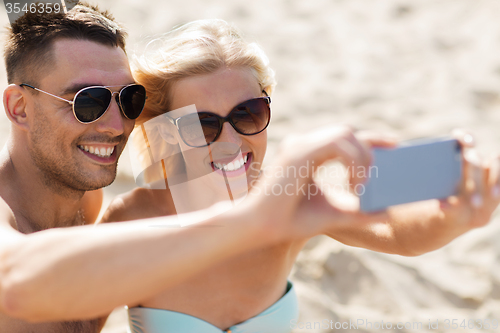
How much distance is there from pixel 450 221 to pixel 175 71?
50.7 inches

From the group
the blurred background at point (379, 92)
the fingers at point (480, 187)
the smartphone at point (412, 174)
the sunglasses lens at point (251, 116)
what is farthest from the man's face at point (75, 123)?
the fingers at point (480, 187)

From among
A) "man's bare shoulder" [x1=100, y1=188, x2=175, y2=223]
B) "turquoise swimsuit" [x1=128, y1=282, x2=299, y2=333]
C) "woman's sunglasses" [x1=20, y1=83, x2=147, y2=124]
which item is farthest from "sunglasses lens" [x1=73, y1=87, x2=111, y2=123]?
"turquoise swimsuit" [x1=128, y1=282, x2=299, y2=333]

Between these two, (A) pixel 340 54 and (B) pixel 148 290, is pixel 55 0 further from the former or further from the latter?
(A) pixel 340 54

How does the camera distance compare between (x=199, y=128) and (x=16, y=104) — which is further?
(x=16, y=104)

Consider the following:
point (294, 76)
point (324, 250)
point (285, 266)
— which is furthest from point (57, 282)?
point (294, 76)

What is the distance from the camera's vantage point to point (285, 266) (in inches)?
77.5

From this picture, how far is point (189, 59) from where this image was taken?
1782mm

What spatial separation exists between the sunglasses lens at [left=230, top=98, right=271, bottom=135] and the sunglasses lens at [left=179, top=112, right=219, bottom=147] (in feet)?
0.30

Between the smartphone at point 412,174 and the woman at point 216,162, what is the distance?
570mm

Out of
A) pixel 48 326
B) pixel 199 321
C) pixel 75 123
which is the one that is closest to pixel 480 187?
pixel 199 321

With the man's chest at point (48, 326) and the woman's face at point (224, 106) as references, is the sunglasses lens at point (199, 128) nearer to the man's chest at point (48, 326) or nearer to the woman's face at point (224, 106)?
the woman's face at point (224, 106)

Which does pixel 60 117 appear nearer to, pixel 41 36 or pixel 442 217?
pixel 41 36

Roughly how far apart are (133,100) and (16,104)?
585 millimetres

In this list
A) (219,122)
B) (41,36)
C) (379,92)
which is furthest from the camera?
(379,92)
